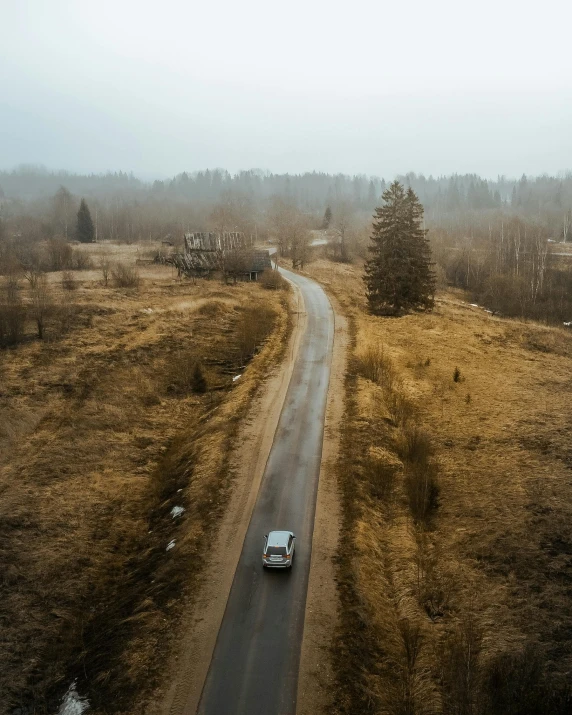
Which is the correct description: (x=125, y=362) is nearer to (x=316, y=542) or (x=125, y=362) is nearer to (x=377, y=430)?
(x=377, y=430)

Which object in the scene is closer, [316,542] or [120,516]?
[316,542]

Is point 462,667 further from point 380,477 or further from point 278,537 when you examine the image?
point 380,477

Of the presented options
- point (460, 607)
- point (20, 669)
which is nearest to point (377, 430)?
point (460, 607)

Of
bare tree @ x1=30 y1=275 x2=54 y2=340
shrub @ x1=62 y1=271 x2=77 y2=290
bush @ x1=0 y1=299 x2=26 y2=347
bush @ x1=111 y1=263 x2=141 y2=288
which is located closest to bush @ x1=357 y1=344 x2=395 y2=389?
bare tree @ x1=30 y1=275 x2=54 y2=340

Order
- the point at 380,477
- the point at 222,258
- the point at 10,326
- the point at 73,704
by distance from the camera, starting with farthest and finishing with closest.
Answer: the point at 222,258 < the point at 10,326 < the point at 380,477 < the point at 73,704

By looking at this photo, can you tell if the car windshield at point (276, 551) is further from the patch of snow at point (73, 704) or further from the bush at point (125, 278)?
the bush at point (125, 278)

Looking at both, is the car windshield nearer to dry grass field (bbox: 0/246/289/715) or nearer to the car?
the car

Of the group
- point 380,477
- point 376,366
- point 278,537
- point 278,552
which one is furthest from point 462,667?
point 376,366

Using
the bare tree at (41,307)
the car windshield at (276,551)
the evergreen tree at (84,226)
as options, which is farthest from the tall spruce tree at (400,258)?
the evergreen tree at (84,226)
